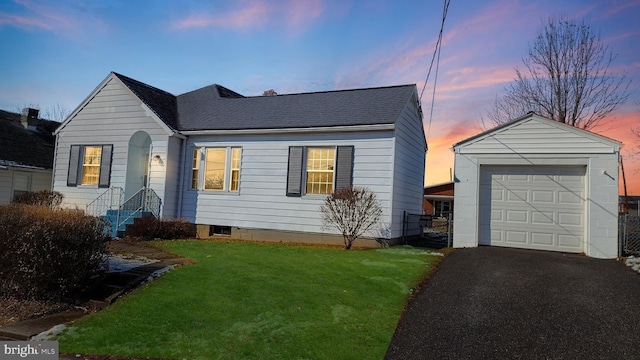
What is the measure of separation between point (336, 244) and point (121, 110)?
10083 millimetres

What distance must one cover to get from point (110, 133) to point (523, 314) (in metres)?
15.5

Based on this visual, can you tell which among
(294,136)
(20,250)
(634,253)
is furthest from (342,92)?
(20,250)

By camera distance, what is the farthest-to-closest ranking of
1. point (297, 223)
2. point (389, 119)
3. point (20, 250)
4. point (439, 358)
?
point (297, 223) → point (389, 119) → point (20, 250) → point (439, 358)

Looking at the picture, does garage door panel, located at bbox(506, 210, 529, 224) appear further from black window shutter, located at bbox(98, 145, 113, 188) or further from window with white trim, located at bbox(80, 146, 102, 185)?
window with white trim, located at bbox(80, 146, 102, 185)

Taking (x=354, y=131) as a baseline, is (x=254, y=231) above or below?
below

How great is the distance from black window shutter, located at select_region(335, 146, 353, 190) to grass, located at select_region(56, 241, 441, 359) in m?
4.11

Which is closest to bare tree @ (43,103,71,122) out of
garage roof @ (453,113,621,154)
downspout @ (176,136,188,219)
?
downspout @ (176,136,188,219)

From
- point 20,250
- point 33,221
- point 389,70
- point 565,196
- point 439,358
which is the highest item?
point 389,70

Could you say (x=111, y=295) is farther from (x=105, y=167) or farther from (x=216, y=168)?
(x=105, y=167)

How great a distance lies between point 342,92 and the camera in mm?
15195

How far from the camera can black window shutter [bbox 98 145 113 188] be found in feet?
50.5

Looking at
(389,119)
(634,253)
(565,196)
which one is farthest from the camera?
(389,119)

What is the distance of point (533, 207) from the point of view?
11.4 metres

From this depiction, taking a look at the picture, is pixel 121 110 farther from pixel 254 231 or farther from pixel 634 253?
pixel 634 253
